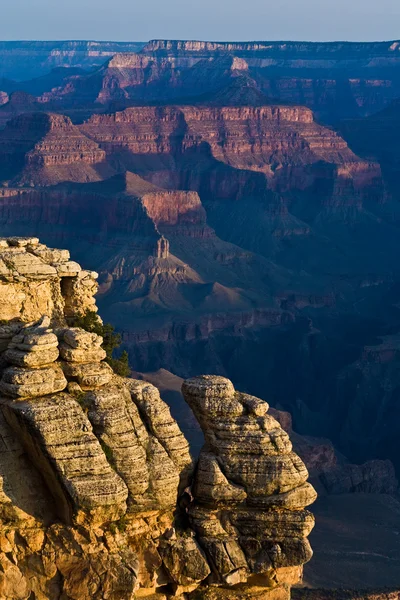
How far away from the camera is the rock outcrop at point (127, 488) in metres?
26.7

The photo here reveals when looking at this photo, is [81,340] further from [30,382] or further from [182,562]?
[182,562]

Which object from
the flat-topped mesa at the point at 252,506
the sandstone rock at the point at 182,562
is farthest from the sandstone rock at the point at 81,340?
the sandstone rock at the point at 182,562

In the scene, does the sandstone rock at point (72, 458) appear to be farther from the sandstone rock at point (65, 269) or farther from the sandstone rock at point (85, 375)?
the sandstone rock at point (65, 269)

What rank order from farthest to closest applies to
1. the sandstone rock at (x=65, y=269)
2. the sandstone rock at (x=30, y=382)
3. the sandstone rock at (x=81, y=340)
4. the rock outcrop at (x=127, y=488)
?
the sandstone rock at (x=65, y=269)
the sandstone rock at (x=81, y=340)
the sandstone rock at (x=30, y=382)
the rock outcrop at (x=127, y=488)

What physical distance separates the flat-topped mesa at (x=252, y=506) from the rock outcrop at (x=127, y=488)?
25 millimetres

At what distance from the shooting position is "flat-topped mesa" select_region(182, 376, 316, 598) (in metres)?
28.3

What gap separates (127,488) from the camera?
2692cm

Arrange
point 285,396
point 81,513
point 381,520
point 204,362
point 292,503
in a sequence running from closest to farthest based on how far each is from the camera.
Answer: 1. point 81,513
2. point 292,503
3. point 381,520
4. point 285,396
5. point 204,362

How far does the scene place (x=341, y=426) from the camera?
12581cm

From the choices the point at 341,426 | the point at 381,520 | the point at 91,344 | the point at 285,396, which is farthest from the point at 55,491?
the point at 285,396

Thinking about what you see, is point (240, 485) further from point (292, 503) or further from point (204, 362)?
point (204, 362)

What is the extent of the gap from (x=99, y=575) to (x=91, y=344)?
4.97 meters

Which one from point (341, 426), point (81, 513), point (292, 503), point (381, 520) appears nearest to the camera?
point (81, 513)

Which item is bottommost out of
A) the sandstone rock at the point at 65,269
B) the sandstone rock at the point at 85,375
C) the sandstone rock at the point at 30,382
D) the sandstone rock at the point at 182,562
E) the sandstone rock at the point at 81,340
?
the sandstone rock at the point at 182,562
